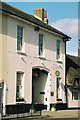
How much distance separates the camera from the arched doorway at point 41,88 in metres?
35.7

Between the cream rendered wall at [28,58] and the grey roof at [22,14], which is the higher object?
the grey roof at [22,14]

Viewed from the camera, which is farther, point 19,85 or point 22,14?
point 22,14

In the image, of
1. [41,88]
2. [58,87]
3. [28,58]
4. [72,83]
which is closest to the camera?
[28,58]

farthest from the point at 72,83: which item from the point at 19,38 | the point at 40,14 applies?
the point at 19,38

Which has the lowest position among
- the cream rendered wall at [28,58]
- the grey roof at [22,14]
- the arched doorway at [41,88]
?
the arched doorway at [41,88]

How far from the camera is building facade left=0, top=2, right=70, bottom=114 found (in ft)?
94.4

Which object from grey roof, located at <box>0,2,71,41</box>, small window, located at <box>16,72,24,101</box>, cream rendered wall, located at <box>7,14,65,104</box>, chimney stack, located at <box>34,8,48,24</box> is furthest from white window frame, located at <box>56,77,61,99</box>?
small window, located at <box>16,72,24,101</box>

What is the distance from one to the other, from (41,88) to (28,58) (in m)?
5.00

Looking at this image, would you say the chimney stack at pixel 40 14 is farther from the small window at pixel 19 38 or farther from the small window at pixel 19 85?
the small window at pixel 19 85

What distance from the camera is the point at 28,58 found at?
32.0 meters

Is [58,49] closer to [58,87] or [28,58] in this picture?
Answer: [58,87]

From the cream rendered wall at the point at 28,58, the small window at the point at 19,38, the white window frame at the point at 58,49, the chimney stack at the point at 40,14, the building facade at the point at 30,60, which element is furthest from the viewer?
the chimney stack at the point at 40,14

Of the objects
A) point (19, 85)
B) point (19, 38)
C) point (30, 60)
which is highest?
point (19, 38)

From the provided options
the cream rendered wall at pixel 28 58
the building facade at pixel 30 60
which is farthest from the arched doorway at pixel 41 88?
the cream rendered wall at pixel 28 58
